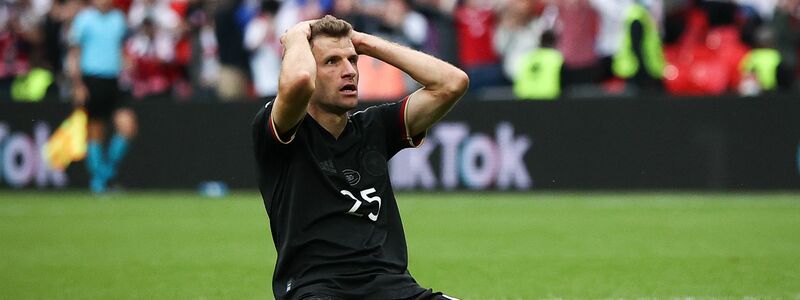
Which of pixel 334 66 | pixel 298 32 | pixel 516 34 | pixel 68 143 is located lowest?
pixel 68 143

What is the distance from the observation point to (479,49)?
19.1m

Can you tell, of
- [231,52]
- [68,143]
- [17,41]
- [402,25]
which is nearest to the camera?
[68,143]

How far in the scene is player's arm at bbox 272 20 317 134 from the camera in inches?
226

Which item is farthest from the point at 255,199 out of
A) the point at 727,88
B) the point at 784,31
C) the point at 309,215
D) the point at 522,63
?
the point at 309,215

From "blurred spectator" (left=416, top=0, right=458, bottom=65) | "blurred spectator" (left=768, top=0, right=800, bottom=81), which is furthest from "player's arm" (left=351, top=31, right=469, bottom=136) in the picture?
"blurred spectator" (left=768, top=0, right=800, bottom=81)

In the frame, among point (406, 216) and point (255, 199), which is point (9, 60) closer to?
point (255, 199)

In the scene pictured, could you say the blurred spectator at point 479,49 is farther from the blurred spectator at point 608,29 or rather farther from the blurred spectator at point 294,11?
the blurred spectator at point 294,11

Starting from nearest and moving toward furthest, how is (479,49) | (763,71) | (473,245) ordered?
(473,245) → (763,71) → (479,49)

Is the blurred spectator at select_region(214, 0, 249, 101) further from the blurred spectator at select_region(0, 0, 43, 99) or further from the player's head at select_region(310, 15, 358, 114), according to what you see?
the player's head at select_region(310, 15, 358, 114)

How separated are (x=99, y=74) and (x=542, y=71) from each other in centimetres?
578

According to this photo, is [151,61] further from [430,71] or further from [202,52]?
[430,71]

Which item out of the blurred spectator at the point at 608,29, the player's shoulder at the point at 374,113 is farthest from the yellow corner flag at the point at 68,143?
the player's shoulder at the point at 374,113

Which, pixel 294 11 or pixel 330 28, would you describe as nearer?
pixel 330 28

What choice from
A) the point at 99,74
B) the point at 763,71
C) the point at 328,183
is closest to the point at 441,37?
the point at 763,71
